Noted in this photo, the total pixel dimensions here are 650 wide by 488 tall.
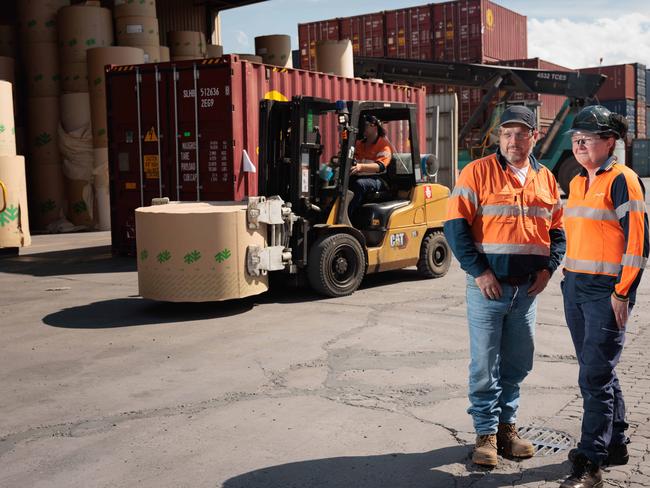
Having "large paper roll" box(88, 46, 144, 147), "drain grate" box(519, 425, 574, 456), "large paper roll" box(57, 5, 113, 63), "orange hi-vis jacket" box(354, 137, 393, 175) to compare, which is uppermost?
"large paper roll" box(57, 5, 113, 63)

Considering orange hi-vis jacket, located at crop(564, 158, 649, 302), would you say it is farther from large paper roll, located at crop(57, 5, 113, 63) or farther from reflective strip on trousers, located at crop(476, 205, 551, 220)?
large paper roll, located at crop(57, 5, 113, 63)

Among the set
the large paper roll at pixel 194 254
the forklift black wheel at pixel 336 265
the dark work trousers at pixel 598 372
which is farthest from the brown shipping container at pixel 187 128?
the dark work trousers at pixel 598 372

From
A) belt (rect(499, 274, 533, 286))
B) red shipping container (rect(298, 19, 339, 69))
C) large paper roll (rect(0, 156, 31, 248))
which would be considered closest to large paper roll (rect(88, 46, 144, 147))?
large paper roll (rect(0, 156, 31, 248))

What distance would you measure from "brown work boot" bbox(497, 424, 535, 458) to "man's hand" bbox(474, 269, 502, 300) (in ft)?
2.32

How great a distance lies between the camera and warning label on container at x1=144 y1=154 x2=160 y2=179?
12.2 m

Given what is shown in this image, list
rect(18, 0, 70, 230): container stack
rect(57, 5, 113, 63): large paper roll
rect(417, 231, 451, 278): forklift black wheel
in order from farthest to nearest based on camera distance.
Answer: rect(18, 0, 70, 230): container stack
rect(57, 5, 113, 63): large paper roll
rect(417, 231, 451, 278): forklift black wheel

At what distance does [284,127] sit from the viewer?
9.21 m

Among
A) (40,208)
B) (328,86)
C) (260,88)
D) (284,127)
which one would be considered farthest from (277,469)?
(40,208)

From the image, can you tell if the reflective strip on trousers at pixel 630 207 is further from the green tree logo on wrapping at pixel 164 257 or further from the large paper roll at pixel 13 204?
the large paper roll at pixel 13 204

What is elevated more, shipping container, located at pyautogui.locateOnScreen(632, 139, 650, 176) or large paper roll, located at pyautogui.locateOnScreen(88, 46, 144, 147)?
large paper roll, located at pyautogui.locateOnScreen(88, 46, 144, 147)

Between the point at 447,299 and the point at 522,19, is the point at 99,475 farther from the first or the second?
the point at 522,19

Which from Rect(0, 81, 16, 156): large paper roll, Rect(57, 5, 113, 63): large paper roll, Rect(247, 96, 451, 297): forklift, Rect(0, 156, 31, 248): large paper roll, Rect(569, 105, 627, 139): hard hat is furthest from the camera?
Rect(57, 5, 113, 63): large paper roll

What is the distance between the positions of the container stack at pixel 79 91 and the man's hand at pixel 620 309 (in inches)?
581

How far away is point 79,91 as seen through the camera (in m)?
17.1
